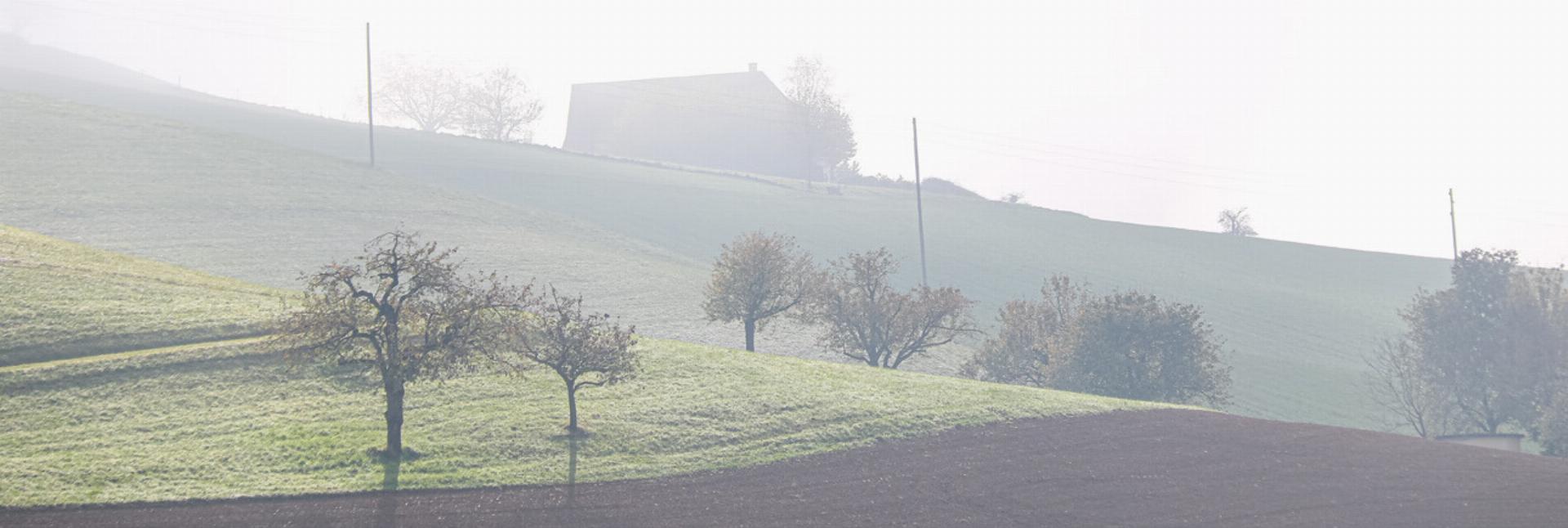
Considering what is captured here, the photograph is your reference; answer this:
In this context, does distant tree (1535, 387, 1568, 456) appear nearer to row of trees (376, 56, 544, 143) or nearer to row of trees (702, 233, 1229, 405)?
row of trees (702, 233, 1229, 405)

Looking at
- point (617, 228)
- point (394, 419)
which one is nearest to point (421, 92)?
point (617, 228)

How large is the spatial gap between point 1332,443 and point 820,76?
12599 centimetres

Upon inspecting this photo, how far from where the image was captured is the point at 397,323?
33656 mm

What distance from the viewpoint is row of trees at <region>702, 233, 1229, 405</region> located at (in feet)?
185

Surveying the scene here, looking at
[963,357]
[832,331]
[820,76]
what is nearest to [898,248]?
[963,357]

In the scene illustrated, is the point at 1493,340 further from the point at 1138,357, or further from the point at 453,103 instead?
the point at 453,103

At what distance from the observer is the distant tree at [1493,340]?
201 feet

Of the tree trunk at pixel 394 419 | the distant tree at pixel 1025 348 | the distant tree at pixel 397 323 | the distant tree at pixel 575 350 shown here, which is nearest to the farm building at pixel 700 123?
the distant tree at pixel 1025 348

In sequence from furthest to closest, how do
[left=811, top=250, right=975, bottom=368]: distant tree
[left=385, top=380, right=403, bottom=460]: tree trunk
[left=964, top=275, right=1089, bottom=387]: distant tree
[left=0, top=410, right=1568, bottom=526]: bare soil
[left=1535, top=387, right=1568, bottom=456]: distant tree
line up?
[left=964, top=275, right=1089, bottom=387]: distant tree, [left=811, top=250, right=975, bottom=368]: distant tree, [left=1535, top=387, right=1568, bottom=456]: distant tree, [left=385, top=380, right=403, bottom=460]: tree trunk, [left=0, top=410, right=1568, bottom=526]: bare soil

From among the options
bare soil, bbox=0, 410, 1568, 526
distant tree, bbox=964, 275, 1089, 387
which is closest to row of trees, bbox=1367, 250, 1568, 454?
distant tree, bbox=964, 275, 1089, 387

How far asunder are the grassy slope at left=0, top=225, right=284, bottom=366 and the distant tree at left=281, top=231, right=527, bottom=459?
10.3 meters

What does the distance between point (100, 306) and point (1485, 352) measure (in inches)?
2880

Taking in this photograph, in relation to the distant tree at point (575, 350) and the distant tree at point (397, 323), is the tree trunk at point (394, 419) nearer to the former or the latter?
the distant tree at point (397, 323)

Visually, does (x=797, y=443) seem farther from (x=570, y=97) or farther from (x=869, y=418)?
(x=570, y=97)
